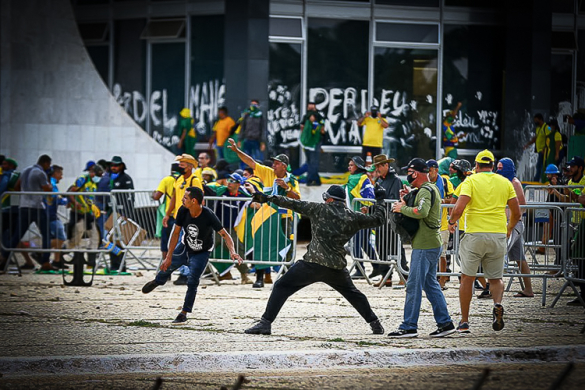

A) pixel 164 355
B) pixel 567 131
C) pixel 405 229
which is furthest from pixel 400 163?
pixel 164 355

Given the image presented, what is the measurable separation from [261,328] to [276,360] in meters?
1.52

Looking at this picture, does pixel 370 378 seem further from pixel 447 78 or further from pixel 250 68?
pixel 447 78

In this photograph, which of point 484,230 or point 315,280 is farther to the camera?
point 484,230

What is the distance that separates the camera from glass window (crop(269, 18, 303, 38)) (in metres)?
26.7

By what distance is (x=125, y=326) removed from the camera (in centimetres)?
1120

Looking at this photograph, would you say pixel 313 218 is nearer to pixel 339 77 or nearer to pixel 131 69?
pixel 339 77

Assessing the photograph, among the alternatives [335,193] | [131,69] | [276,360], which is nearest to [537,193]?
[335,193]

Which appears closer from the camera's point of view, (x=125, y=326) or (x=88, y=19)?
(x=125, y=326)

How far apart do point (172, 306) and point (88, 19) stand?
17.8 metres

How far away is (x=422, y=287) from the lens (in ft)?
35.5

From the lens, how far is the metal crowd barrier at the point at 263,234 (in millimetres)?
15383

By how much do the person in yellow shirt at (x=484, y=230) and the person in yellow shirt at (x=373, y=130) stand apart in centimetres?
1393

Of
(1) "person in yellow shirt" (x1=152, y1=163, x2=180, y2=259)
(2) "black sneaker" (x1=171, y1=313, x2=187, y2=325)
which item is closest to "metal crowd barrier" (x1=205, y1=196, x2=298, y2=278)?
(1) "person in yellow shirt" (x1=152, y1=163, x2=180, y2=259)

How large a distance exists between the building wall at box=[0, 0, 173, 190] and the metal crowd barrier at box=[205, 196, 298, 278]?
1060 centimetres
